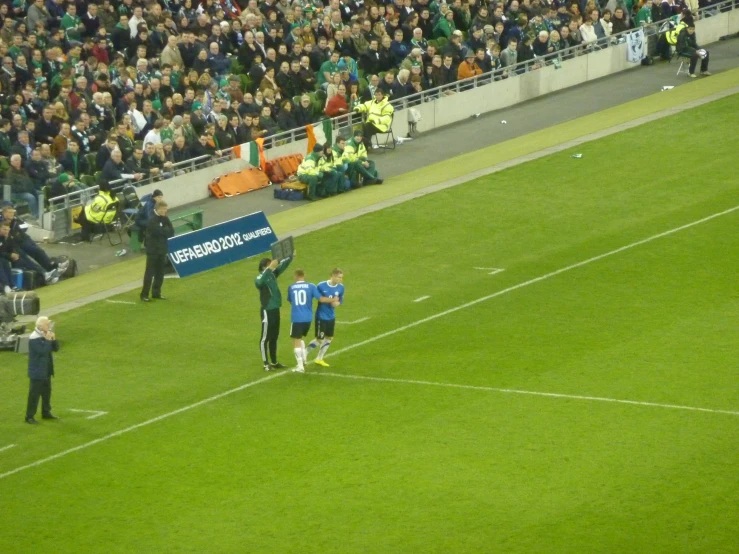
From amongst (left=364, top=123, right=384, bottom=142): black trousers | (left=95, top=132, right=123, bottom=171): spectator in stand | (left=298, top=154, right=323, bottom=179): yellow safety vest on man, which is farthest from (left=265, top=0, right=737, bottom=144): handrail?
(left=95, top=132, right=123, bottom=171): spectator in stand

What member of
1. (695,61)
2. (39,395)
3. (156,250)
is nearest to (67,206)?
(156,250)

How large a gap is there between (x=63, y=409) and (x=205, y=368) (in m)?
2.70

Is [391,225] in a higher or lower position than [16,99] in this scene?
lower

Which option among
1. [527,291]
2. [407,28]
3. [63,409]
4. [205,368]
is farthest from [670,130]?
[63,409]

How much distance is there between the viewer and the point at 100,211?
Answer: 31344 mm

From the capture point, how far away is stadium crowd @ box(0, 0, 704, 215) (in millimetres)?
32750

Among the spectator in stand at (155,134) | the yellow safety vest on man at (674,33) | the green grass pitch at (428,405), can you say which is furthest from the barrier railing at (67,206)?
the yellow safety vest on man at (674,33)

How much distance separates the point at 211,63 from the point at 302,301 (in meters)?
16.2

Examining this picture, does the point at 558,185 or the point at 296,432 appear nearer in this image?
the point at 296,432

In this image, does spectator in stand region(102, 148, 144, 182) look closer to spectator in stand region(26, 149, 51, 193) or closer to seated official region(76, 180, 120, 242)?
seated official region(76, 180, 120, 242)

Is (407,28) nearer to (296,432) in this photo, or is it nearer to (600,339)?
(600,339)

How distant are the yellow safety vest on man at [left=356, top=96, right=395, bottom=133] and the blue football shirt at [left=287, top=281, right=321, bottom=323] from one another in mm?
15274

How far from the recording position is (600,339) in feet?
Result: 80.1

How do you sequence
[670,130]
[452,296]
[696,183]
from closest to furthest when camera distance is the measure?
[452,296]
[696,183]
[670,130]
